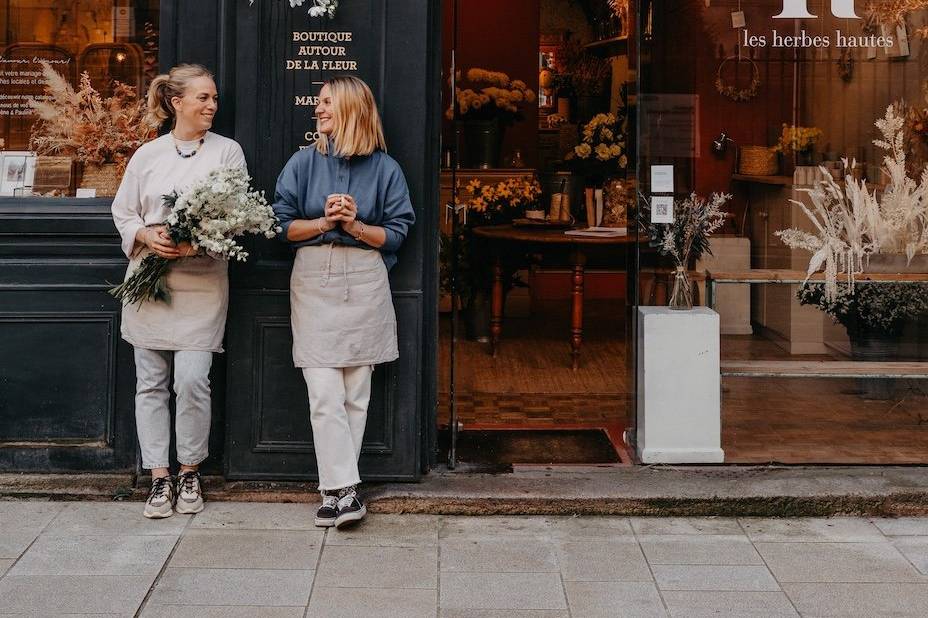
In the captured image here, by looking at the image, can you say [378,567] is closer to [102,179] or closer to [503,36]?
[102,179]

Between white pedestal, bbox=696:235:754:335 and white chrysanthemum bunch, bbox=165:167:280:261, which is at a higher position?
white chrysanthemum bunch, bbox=165:167:280:261

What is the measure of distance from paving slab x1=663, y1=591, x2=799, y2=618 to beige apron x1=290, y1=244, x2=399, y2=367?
1700 millimetres

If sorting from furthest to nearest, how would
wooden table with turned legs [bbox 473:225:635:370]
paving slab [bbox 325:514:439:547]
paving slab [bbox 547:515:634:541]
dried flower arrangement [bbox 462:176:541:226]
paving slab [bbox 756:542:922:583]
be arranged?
dried flower arrangement [bbox 462:176:541:226] < wooden table with turned legs [bbox 473:225:635:370] < paving slab [bbox 547:515:634:541] < paving slab [bbox 325:514:439:547] < paving slab [bbox 756:542:922:583]

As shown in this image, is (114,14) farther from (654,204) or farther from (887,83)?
(887,83)

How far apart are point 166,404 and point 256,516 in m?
0.66

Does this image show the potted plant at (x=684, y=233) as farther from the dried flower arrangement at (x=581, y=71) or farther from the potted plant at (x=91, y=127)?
the dried flower arrangement at (x=581, y=71)

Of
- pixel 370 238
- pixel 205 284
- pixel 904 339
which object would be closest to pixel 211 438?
pixel 205 284

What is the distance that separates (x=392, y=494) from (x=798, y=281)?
2.49 m

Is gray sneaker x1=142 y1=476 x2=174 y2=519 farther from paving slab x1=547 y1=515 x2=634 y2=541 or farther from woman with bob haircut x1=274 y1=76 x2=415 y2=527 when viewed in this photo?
paving slab x1=547 y1=515 x2=634 y2=541

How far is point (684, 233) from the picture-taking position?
20.8 ft

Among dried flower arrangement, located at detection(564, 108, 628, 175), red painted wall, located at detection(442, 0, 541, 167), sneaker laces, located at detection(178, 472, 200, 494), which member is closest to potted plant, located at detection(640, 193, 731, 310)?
sneaker laces, located at detection(178, 472, 200, 494)

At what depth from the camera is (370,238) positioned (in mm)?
5332

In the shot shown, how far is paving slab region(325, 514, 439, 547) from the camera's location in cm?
525

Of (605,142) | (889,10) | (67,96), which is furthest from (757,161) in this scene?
(605,142)
